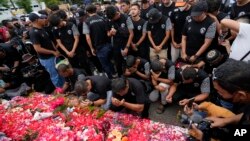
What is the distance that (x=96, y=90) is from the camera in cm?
421

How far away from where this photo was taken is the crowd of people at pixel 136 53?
3848mm

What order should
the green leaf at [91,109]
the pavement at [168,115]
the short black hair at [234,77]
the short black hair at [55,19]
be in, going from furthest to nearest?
the short black hair at [55,19], the pavement at [168,115], the green leaf at [91,109], the short black hair at [234,77]

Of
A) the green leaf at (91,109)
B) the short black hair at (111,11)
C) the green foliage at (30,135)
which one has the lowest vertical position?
the green foliage at (30,135)

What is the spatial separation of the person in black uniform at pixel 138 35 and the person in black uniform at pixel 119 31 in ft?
0.54

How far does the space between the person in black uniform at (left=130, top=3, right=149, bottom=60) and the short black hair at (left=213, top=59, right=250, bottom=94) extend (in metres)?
3.73

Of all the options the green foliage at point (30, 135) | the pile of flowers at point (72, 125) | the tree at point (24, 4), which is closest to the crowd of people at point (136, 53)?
the pile of flowers at point (72, 125)

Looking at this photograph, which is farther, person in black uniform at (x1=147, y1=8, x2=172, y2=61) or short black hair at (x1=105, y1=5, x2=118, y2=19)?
short black hair at (x1=105, y1=5, x2=118, y2=19)

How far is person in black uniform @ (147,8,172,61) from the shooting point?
5.07 metres

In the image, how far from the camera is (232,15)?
472 cm

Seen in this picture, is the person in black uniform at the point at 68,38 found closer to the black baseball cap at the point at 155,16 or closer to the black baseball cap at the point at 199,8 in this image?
the black baseball cap at the point at 155,16

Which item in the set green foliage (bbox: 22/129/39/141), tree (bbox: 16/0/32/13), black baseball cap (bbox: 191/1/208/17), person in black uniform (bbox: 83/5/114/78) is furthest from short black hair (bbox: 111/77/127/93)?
tree (bbox: 16/0/32/13)

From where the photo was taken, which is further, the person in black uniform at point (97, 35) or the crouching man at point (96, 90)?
the person in black uniform at point (97, 35)

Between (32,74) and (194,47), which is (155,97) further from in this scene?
(32,74)

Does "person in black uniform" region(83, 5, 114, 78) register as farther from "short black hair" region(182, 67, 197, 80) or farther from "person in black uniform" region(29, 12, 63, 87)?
"short black hair" region(182, 67, 197, 80)
